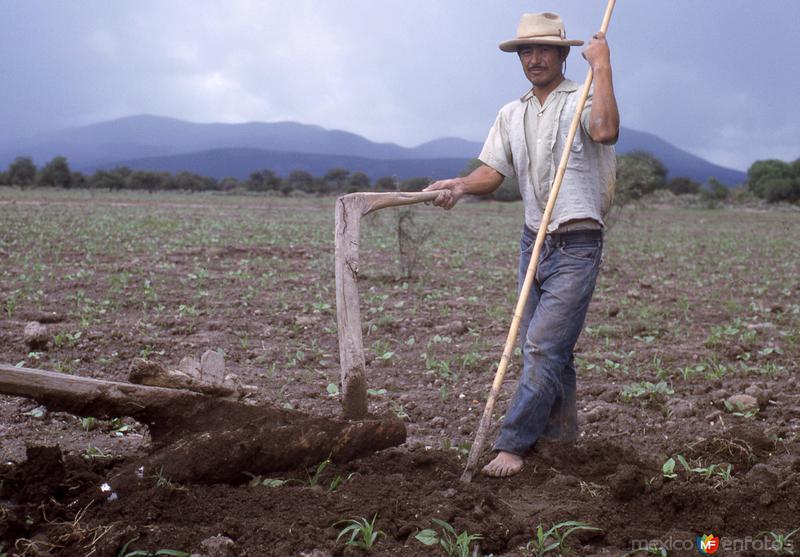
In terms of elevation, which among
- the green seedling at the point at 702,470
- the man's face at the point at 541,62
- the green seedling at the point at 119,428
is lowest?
the green seedling at the point at 119,428

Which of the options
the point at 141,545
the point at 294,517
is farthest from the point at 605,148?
the point at 141,545

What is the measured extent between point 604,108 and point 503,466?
1703mm

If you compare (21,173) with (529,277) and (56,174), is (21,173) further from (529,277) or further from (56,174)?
(529,277)

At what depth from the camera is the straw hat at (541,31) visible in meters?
3.62

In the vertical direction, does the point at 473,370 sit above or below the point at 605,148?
below

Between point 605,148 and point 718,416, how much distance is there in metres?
2.10

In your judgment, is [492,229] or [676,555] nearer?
[676,555]

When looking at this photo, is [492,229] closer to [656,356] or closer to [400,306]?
[400,306]

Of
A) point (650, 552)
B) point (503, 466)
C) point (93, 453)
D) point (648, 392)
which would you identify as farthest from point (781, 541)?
point (93, 453)

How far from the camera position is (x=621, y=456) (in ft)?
12.5

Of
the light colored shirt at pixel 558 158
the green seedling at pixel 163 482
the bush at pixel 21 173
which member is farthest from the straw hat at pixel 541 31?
the bush at pixel 21 173

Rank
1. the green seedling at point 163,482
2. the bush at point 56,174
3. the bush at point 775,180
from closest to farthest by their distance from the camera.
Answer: the green seedling at point 163,482, the bush at point 775,180, the bush at point 56,174

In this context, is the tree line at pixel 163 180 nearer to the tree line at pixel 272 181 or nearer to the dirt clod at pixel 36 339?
the tree line at pixel 272 181

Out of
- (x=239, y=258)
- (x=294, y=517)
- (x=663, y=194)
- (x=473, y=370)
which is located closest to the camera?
(x=294, y=517)
